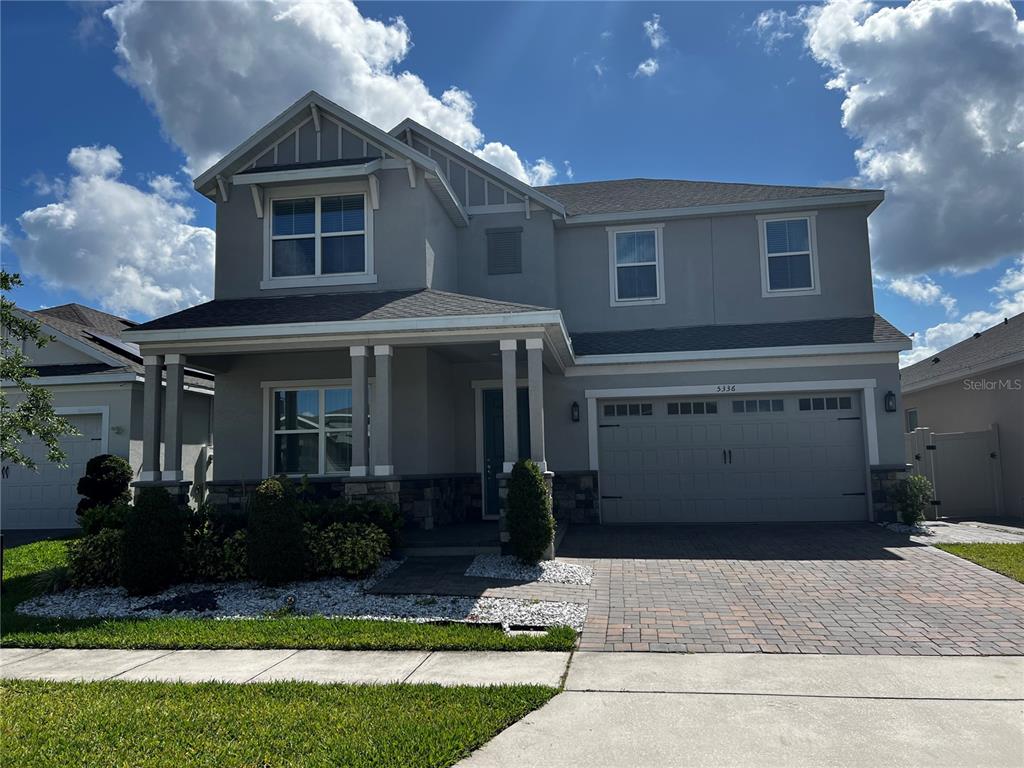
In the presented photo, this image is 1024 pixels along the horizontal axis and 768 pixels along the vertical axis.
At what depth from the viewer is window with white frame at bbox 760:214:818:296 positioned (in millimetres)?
13203

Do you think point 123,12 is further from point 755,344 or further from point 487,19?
point 755,344

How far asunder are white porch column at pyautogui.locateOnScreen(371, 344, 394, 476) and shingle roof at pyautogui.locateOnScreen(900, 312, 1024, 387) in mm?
11635

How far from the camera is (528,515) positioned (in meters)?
8.38

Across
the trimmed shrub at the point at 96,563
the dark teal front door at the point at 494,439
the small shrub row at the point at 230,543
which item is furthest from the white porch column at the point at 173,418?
the dark teal front door at the point at 494,439

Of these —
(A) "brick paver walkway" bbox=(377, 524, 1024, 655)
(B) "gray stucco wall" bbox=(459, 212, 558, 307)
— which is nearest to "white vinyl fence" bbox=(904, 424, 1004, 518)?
(A) "brick paver walkway" bbox=(377, 524, 1024, 655)

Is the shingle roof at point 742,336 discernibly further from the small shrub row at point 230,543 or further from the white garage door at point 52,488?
the white garage door at point 52,488

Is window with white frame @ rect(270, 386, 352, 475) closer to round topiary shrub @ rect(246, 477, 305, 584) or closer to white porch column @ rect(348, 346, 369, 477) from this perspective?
white porch column @ rect(348, 346, 369, 477)

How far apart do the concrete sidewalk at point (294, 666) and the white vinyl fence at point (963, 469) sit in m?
11.4

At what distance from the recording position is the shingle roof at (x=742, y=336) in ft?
Answer: 39.5

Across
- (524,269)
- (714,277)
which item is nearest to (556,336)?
(524,269)

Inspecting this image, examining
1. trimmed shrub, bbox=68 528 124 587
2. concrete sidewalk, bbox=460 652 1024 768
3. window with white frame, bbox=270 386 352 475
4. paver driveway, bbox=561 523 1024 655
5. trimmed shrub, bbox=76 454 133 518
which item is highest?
window with white frame, bbox=270 386 352 475

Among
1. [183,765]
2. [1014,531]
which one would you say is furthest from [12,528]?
[1014,531]

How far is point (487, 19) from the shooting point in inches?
419

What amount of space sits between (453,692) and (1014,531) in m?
10.9
